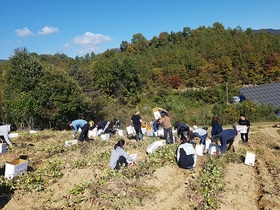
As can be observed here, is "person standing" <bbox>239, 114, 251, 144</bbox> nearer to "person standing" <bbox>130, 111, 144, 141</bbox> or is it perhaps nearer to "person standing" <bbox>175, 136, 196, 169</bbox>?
"person standing" <bbox>130, 111, 144, 141</bbox>

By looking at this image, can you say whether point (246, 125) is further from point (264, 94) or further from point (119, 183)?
point (264, 94)

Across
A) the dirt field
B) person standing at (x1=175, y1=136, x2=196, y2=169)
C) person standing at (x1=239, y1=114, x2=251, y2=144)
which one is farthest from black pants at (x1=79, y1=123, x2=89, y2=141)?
person standing at (x1=239, y1=114, x2=251, y2=144)

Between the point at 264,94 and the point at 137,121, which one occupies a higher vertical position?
the point at 137,121

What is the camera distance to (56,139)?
12281 mm

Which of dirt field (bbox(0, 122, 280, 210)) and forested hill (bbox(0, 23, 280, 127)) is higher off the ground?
forested hill (bbox(0, 23, 280, 127))

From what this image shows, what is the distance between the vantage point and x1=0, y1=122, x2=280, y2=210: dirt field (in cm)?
623

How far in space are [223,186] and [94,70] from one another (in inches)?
1288

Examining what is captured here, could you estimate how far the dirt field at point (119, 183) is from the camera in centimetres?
623

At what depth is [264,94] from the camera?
3030cm

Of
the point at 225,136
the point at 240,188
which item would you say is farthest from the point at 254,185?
the point at 225,136

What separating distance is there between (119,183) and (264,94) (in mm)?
27241

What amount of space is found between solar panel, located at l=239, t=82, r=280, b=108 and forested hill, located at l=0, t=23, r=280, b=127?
4327mm

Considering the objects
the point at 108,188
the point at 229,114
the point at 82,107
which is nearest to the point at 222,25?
the point at 229,114

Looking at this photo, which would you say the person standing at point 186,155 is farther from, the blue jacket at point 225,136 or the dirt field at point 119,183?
the blue jacket at point 225,136
